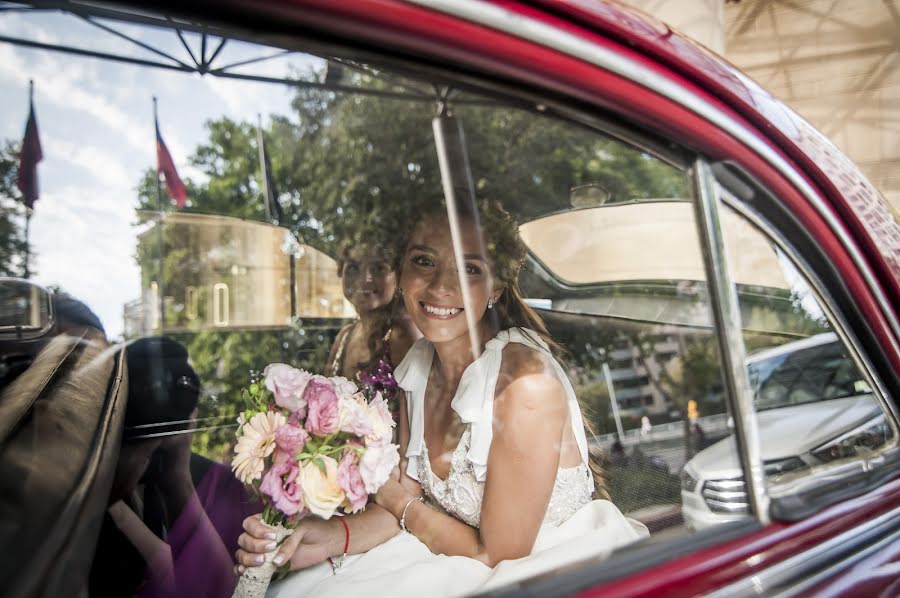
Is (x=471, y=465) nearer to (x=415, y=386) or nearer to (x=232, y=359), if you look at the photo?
(x=415, y=386)

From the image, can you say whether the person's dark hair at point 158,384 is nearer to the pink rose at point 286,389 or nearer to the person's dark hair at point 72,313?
the person's dark hair at point 72,313

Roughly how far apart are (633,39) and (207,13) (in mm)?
572

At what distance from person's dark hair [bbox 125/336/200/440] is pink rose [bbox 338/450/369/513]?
828 millimetres

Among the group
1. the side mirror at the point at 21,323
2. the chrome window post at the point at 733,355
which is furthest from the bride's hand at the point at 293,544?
the chrome window post at the point at 733,355

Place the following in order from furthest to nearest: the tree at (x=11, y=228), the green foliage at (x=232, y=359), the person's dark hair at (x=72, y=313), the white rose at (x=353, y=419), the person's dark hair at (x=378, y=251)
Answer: the green foliage at (x=232, y=359) → the person's dark hair at (x=378, y=251) → the person's dark hair at (x=72, y=313) → the tree at (x=11, y=228) → the white rose at (x=353, y=419)

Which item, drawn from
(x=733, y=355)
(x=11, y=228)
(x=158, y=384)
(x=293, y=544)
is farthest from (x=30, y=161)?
(x=733, y=355)

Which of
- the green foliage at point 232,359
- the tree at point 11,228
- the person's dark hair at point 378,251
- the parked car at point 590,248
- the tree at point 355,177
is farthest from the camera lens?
the green foliage at point 232,359

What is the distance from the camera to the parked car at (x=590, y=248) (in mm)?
826

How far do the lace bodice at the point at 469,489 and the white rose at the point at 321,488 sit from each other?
1.08ft

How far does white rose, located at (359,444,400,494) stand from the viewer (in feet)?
4.89

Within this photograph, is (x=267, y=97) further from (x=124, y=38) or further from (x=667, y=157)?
(x=667, y=157)

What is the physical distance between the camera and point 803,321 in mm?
1259

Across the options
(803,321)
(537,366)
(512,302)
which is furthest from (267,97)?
(803,321)

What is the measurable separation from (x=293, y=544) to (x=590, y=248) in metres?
1.09
